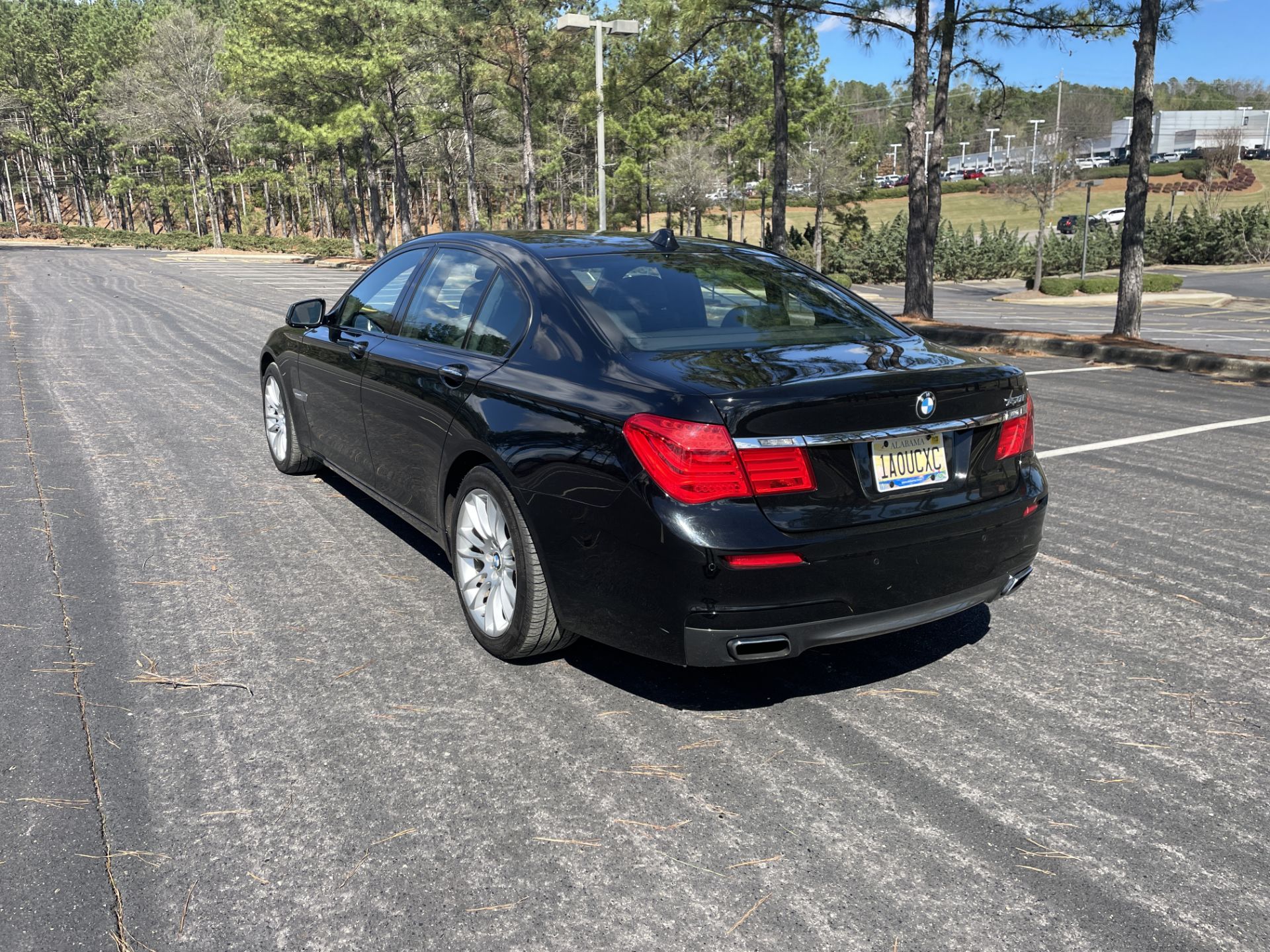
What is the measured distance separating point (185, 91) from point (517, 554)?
60816 mm

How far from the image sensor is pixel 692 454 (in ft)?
9.46

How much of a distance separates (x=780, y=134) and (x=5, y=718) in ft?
66.1

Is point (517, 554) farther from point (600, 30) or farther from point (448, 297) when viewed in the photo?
point (600, 30)

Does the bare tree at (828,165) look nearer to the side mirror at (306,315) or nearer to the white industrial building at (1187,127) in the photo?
the side mirror at (306,315)

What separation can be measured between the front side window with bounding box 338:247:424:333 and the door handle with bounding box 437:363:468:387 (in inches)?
35.9

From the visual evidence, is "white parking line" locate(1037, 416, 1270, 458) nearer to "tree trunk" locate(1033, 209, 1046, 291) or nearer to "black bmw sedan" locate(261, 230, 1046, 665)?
"black bmw sedan" locate(261, 230, 1046, 665)

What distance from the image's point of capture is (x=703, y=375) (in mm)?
3090

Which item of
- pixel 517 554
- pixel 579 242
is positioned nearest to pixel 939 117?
pixel 579 242

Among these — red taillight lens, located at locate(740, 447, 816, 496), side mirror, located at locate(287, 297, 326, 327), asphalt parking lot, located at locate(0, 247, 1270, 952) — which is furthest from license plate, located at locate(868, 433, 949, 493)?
side mirror, located at locate(287, 297, 326, 327)

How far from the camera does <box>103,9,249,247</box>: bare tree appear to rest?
5427cm

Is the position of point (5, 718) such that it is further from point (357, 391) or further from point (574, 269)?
point (574, 269)

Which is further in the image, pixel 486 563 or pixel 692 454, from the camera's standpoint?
pixel 486 563

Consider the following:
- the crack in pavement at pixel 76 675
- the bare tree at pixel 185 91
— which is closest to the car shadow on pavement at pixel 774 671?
the crack in pavement at pixel 76 675

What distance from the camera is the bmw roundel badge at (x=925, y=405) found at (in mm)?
3115
